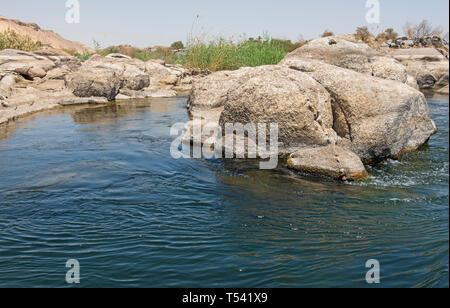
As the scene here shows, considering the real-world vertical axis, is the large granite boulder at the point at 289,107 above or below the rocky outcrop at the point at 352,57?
below

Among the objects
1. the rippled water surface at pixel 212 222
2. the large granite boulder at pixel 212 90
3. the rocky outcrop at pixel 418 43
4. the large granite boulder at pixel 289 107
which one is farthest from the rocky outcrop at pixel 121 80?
the rocky outcrop at pixel 418 43

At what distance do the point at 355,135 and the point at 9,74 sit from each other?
14.4m

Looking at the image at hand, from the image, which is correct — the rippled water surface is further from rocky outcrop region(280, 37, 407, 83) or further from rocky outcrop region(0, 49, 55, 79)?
rocky outcrop region(0, 49, 55, 79)

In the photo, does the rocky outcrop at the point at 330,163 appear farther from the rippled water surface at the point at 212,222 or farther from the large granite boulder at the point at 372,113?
the large granite boulder at the point at 372,113

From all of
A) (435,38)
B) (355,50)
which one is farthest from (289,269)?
(435,38)

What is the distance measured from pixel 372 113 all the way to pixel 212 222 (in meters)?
3.52

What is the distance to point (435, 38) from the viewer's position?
2916 centimetres

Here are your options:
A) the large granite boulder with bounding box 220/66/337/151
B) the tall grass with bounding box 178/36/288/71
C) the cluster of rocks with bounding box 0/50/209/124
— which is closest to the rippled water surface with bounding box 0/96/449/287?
the large granite boulder with bounding box 220/66/337/151

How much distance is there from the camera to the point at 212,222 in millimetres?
4738

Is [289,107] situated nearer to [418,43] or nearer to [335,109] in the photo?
[335,109]

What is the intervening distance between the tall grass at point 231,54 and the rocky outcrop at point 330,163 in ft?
36.8

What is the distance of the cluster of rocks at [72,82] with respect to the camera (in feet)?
45.6

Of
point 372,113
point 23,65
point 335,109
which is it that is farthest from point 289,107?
point 23,65

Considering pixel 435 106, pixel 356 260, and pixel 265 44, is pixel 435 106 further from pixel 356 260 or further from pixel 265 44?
pixel 356 260
